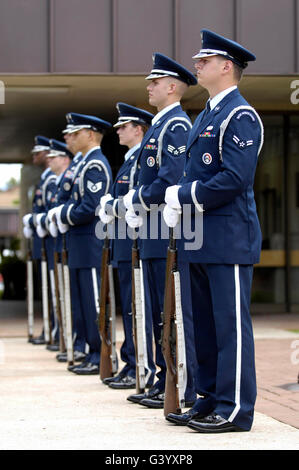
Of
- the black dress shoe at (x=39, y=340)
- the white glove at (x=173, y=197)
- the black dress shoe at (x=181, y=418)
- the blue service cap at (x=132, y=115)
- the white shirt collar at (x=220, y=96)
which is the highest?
the blue service cap at (x=132, y=115)

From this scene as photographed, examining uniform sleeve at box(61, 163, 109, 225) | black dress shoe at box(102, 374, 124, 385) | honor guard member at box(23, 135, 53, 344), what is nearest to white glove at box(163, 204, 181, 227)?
black dress shoe at box(102, 374, 124, 385)

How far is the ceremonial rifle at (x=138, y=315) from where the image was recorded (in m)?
5.92

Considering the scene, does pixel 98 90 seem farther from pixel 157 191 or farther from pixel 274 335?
pixel 157 191

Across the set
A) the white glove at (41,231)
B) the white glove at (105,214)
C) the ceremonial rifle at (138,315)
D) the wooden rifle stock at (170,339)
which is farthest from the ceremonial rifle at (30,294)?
the wooden rifle stock at (170,339)

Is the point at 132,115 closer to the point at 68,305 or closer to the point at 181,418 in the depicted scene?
the point at 68,305

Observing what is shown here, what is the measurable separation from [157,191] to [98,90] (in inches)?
289

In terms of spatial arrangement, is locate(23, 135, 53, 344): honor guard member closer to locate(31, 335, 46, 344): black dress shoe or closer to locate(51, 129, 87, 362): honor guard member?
locate(31, 335, 46, 344): black dress shoe

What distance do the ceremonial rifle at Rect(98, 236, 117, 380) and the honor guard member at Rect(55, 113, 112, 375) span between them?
23.1 inches

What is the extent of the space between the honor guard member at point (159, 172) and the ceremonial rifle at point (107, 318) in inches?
31.1

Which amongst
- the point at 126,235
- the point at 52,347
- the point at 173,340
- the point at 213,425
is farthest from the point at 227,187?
the point at 52,347

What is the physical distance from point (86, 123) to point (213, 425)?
12.0 ft

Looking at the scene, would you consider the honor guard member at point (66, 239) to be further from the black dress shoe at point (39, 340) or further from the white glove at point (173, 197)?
the white glove at point (173, 197)

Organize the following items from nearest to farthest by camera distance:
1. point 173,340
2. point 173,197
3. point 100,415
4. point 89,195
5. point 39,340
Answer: point 173,197 < point 173,340 < point 100,415 < point 89,195 < point 39,340

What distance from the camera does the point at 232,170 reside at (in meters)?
4.66
